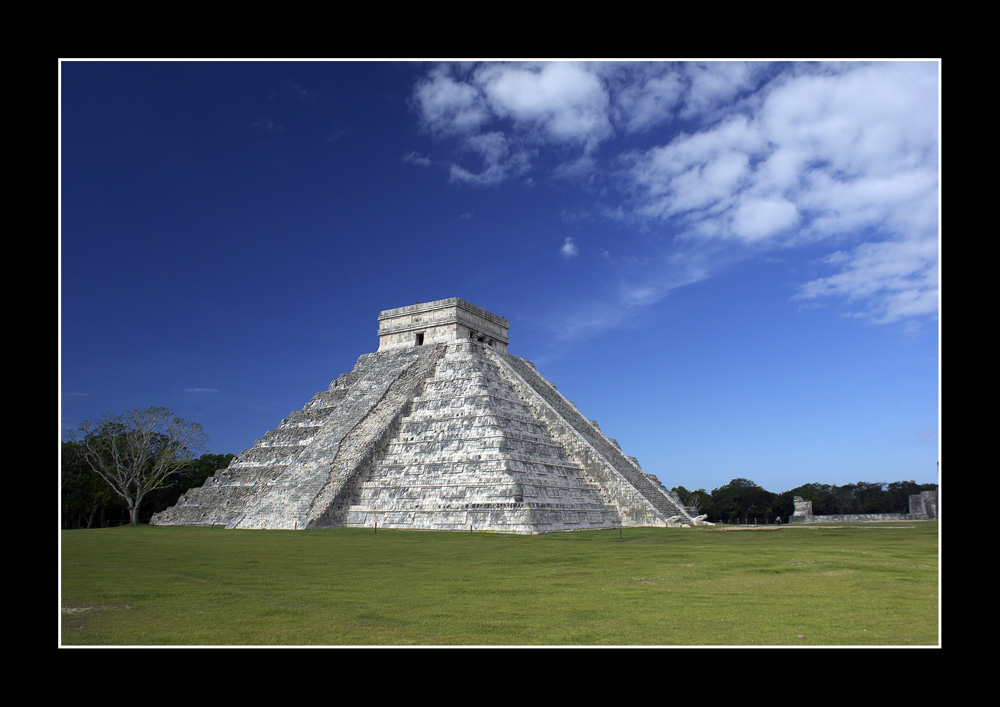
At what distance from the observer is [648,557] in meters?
11.6

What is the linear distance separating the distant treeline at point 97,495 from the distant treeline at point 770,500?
3212cm

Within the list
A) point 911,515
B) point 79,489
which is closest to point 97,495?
point 79,489

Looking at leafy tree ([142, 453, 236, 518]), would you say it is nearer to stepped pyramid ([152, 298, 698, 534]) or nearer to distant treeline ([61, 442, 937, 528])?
distant treeline ([61, 442, 937, 528])

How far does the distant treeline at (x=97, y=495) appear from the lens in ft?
103

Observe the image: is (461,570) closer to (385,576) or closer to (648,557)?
(385,576)

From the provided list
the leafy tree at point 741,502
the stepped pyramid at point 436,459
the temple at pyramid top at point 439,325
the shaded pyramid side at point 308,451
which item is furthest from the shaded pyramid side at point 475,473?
the leafy tree at point 741,502

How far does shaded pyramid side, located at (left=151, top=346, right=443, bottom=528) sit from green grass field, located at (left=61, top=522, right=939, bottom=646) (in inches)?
313

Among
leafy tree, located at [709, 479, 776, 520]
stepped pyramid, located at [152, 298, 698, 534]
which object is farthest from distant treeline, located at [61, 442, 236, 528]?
leafy tree, located at [709, 479, 776, 520]

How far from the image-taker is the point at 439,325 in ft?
97.0

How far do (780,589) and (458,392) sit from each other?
17.5 metres

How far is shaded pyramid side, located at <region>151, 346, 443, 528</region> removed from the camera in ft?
72.0

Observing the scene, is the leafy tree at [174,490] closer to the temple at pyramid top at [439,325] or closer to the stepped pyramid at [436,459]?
the stepped pyramid at [436,459]

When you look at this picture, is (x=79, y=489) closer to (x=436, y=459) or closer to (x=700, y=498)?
(x=436, y=459)
